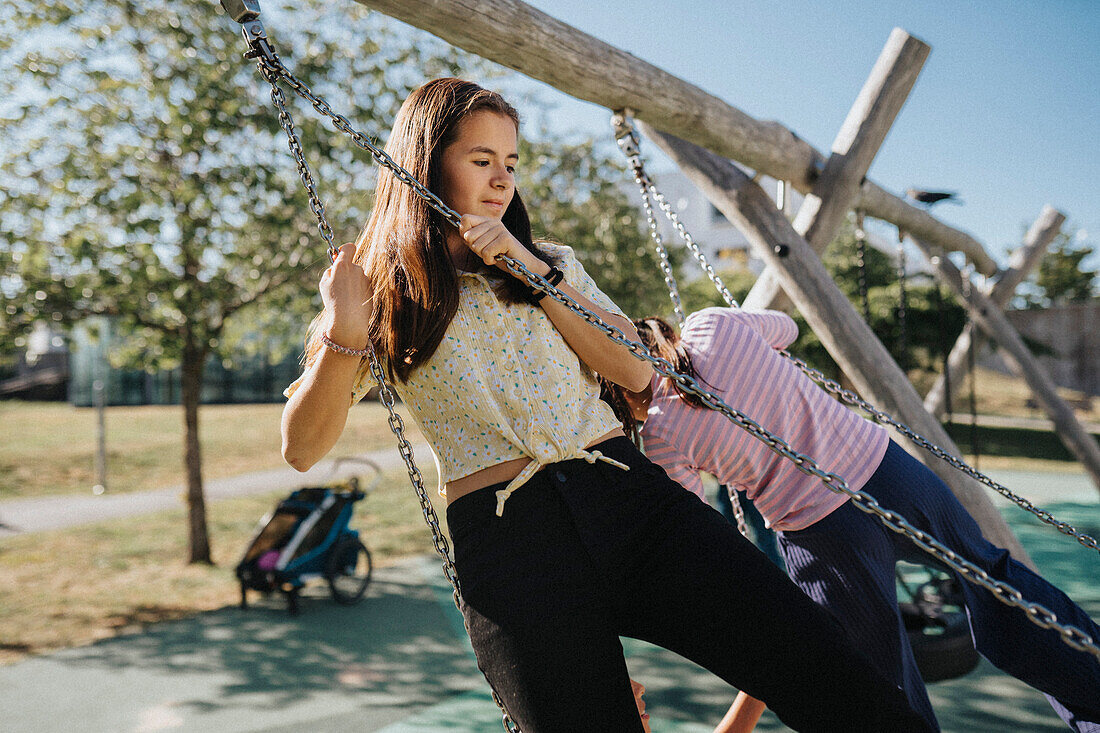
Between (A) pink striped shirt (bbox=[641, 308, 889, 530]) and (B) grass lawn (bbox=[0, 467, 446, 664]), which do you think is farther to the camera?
(B) grass lawn (bbox=[0, 467, 446, 664])

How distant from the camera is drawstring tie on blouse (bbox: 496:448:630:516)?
3.97 feet

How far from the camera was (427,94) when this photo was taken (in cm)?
142

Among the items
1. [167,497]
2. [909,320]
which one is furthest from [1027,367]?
[167,497]

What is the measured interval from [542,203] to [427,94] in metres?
5.55

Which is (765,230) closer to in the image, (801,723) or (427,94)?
(427,94)

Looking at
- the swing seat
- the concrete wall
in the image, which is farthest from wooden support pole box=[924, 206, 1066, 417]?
the concrete wall

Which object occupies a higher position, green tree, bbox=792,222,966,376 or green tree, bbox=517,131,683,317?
green tree, bbox=517,131,683,317

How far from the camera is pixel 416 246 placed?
1.37m

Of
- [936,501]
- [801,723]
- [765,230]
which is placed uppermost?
[765,230]

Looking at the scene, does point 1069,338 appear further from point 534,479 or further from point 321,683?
point 534,479

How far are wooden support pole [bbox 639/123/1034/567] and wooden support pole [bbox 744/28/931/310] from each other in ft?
0.34

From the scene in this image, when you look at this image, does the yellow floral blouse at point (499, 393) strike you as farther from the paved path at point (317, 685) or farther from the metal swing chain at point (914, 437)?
the paved path at point (317, 685)

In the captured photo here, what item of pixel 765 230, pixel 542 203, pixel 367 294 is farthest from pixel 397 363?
pixel 542 203

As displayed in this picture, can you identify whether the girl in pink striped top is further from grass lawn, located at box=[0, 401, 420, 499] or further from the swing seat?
grass lawn, located at box=[0, 401, 420, 499]
